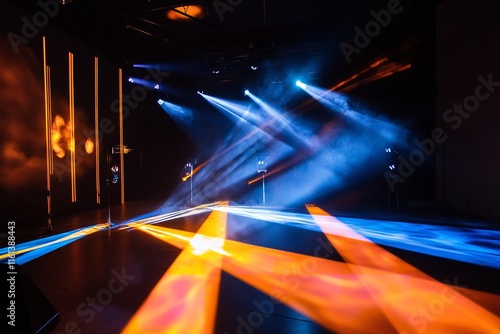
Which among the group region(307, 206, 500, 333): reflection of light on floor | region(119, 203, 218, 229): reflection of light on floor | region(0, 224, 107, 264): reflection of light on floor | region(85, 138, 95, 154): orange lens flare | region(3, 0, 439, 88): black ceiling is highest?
region(3, 0, 439, 88): black ceiling

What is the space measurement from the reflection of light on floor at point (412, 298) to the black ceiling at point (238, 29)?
14.8ft

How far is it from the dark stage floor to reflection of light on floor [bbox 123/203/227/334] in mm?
11

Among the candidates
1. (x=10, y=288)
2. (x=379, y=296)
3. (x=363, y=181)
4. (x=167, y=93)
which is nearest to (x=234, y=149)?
(x=167, y=93)

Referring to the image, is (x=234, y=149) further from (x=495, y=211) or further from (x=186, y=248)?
(x=495, y=211)

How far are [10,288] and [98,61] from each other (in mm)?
7411

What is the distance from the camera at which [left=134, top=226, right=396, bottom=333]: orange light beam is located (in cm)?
216

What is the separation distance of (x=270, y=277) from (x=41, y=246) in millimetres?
3310

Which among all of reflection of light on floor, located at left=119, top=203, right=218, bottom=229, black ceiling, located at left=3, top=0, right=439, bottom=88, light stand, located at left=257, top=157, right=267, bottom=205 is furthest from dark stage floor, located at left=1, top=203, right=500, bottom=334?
black ceiling, located at left=3, top=0, right=439, bottom=88

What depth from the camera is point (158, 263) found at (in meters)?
3.36

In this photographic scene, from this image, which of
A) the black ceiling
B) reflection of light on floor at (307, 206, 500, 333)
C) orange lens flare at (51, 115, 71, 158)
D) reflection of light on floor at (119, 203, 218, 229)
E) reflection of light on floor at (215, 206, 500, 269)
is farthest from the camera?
orange lens flare at (51, 115, 71, 158)

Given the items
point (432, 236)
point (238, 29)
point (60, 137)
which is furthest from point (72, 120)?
point (432, 236)

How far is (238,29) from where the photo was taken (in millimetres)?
6289

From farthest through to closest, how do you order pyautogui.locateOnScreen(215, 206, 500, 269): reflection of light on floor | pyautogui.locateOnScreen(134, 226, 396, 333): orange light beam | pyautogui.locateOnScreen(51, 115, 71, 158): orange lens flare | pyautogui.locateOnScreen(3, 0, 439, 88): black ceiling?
pyautogui.locateOnScreen(51, 115, 71, 158): orange lens flare
pyautogui.locateOnScreen(3, 0, 439, 88): black ceiling
pyautogui.locateOnScreen(215, 206, 500, 269): reflection of light on floor
pyautogui.locateOnScreen(134, 226, 396, 333): orange light beam

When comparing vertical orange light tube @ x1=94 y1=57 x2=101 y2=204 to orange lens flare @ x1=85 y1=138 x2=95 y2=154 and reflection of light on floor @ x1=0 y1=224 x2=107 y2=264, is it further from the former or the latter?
reflection of light on floor @ x1=0 y1=224 x2=107 y2=264
